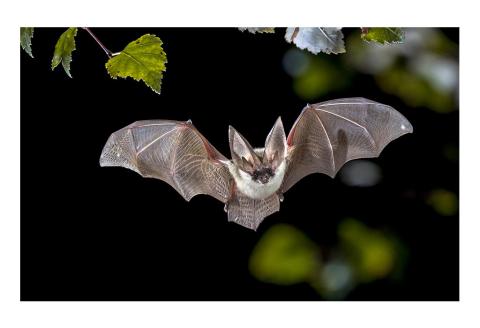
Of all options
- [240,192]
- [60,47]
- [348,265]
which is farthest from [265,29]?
[348,265]

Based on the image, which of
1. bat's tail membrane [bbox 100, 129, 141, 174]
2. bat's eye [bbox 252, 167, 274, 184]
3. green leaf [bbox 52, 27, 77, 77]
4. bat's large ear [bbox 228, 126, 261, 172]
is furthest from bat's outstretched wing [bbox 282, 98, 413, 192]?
green leaf [bbox 52, 27, 77, 77]

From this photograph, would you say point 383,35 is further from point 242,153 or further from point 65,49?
point 65,49

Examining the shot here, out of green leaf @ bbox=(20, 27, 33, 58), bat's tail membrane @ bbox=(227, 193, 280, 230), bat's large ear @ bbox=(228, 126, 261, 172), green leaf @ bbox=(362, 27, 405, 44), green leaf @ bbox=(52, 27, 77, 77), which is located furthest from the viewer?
bat's tail membrane @ bbox=(227, 193, 280, 230)

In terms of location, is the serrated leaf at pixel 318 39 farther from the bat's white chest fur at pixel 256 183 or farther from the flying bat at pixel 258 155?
the bat's white chest fur at pixel 256 183

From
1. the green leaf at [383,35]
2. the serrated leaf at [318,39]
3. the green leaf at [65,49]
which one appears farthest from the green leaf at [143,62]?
the green leaf at [383,35]

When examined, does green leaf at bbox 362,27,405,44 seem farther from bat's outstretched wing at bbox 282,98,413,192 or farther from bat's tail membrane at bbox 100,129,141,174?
bat's tail membrane at bbox 100,129,141,174

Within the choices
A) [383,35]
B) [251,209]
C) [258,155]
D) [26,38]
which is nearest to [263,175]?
[258,155]
